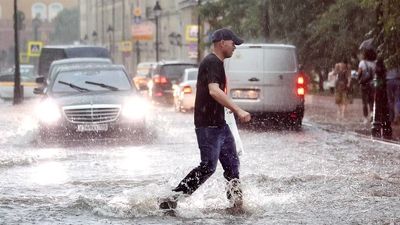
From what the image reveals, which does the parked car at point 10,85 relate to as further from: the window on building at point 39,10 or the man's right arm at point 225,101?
the window on building at point 39,10

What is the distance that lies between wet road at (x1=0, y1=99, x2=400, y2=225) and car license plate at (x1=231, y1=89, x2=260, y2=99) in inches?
106

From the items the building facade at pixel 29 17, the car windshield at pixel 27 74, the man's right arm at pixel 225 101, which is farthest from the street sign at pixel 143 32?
the man's right arm at pixel 225 101

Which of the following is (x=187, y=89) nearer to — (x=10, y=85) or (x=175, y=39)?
(x=10, y=85)

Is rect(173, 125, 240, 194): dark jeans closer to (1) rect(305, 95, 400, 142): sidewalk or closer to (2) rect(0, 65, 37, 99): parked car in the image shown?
(1) rect(305, 95, 400, 142): sidewalk

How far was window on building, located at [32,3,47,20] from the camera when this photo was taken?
502 feet

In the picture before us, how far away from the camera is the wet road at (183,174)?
385 inches

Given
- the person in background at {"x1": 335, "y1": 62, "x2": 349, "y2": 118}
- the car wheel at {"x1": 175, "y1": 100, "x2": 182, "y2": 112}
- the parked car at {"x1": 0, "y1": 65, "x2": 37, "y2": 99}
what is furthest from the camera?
the parked car at {"x1": 0, "y1": 65, "x2": 37, "y2": 99}

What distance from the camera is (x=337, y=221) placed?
30.9 ft

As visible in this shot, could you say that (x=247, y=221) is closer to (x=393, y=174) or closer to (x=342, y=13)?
(x=393, y=174)

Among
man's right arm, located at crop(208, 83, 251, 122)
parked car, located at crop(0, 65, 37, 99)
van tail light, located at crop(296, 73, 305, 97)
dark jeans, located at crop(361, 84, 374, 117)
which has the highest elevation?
man's right arm, located at crop(208, 83, 251, 122)

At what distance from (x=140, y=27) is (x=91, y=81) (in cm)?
8235

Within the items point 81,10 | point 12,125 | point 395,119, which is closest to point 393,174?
point 395,119

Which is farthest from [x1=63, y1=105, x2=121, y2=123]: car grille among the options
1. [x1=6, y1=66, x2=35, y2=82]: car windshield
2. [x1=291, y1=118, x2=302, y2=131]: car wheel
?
[x1=6, y1=66, x2=35, y2=82]: car windshield

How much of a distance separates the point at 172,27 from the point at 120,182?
86.6m
